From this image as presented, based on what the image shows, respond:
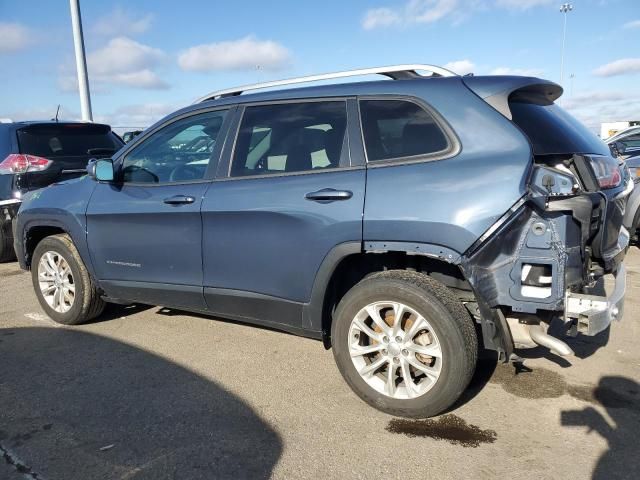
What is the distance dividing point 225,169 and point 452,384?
1.99m

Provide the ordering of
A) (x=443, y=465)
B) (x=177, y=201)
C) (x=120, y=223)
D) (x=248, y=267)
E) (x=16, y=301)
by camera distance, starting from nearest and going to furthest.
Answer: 1. (x=443, y=465)
2. (x=248, y=267)
3. (x=177, y=201)
4. (x=120, y=223)
5. (x=16, y=301)

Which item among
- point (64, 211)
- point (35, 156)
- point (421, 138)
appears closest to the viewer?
point (421, 138)

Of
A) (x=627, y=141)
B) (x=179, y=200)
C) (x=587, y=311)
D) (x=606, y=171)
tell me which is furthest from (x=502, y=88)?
(x=627, y=141)

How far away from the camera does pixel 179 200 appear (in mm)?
3697

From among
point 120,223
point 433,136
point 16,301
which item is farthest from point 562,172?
point 16,301

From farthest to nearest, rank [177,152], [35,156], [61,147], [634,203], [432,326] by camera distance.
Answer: [61,147]
[35,156]
[634,203]
[177,152]
[432,326]

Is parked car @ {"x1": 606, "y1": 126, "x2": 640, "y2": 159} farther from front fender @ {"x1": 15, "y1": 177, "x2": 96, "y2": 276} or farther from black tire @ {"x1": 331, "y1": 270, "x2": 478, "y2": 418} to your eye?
front fender @ {"x1": 15, "y1": 177, "x2": 96, "y2": 276}

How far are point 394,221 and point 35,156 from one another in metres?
5.69

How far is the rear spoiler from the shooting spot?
285 centimetres

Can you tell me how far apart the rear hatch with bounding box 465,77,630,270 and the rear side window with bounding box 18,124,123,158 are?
19.0 feet

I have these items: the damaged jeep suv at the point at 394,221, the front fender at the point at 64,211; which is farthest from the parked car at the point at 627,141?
the front fender at the point at 64,211

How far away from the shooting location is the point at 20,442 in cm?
280

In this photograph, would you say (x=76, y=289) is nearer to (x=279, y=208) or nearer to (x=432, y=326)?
(x=279, y=208)

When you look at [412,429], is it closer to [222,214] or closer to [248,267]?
[248,267]
